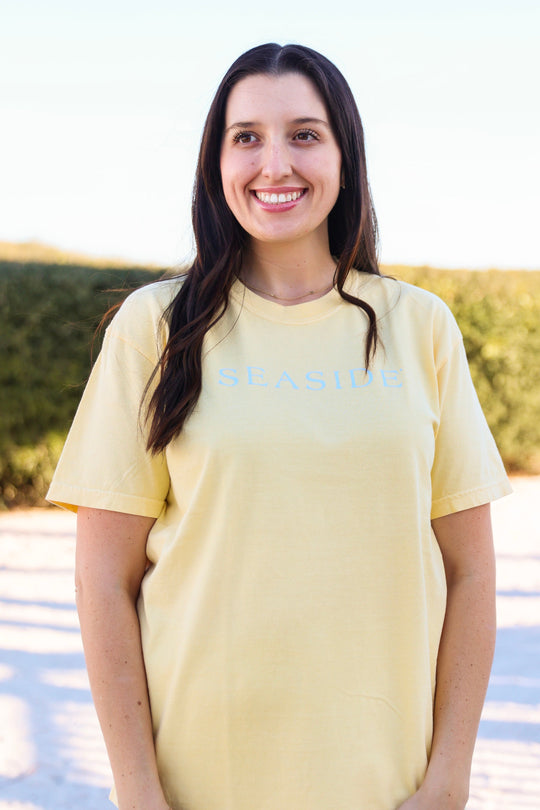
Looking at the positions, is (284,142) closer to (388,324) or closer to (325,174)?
(325,174)

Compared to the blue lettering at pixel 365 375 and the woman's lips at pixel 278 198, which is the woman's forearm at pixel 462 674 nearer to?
the blue lettering at pixel 365 375

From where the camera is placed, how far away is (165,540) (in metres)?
1.60

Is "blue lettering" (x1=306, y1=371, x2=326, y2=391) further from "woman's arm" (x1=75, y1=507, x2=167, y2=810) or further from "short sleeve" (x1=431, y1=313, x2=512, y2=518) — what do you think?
"woman's arm" (x1=75, y1=507, x2=167, y2=810)

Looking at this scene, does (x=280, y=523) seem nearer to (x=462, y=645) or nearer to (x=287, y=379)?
(x=287, y=379)

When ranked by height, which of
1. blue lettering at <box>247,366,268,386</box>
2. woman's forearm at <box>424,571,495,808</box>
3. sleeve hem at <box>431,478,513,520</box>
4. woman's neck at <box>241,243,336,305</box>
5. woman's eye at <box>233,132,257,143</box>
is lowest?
woman's forearm at <box>424,571,495,808</box>

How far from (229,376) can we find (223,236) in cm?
38

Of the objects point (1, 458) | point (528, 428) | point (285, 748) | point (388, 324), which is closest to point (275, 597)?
point (285, 748)

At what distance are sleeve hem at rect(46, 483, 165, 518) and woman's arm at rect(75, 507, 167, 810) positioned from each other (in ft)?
0.08

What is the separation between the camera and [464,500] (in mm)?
1718

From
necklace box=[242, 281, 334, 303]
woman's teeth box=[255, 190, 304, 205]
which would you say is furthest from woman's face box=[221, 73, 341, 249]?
necklace box=[242, 281, 334, 303]

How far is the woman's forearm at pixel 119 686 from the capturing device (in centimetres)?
157

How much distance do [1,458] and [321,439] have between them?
7.33 metres

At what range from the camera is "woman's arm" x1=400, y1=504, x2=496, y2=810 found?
166 cm

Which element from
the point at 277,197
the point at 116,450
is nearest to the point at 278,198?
the point at 277,197
